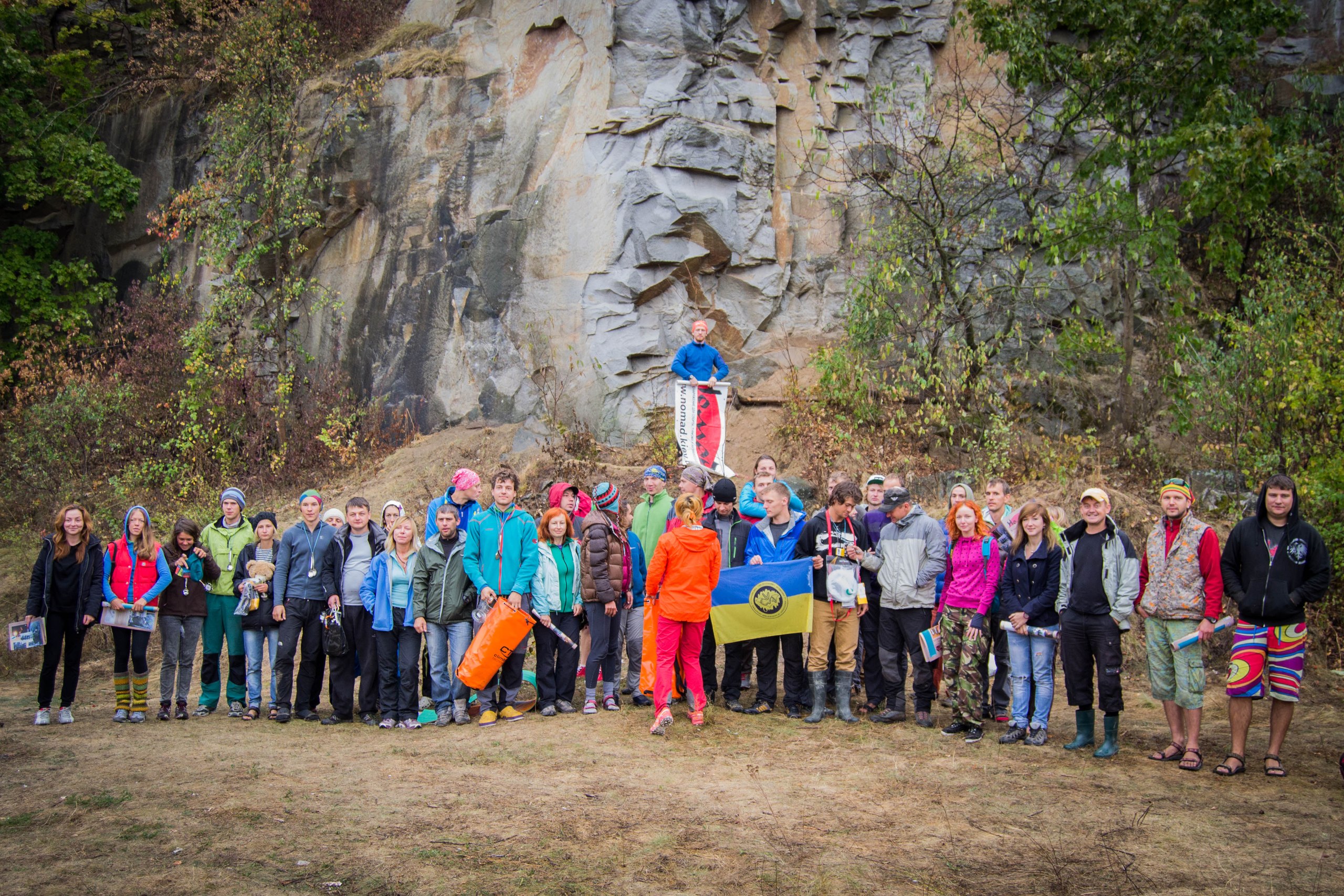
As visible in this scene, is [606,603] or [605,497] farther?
[605,497]

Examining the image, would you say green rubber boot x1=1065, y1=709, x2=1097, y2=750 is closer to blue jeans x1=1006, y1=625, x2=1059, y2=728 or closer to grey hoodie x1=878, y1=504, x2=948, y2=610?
blue jeans x1=1006, y1=625, x2=1059, y2=728

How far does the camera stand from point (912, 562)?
757 centimetres

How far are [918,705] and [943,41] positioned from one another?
12862 mm

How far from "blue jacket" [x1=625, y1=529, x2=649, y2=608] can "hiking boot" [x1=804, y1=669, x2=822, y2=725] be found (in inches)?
63.7

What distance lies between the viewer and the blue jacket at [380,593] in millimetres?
7688

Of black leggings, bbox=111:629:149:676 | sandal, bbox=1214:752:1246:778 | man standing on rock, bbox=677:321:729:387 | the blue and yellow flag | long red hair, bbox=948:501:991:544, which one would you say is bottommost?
sandal, bbox=1214:752:1246:778

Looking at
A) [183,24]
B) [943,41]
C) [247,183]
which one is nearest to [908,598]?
[943,41]

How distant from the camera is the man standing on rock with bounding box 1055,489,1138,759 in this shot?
667 centimetres

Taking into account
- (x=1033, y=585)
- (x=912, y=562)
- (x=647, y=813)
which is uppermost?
(x=912, y=562)

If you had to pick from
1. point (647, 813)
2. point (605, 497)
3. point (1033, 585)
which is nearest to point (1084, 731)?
point (1033, 585)

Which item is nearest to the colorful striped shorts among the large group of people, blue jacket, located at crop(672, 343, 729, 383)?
the large group of people

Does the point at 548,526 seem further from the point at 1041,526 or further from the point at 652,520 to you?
the point at 1041,526

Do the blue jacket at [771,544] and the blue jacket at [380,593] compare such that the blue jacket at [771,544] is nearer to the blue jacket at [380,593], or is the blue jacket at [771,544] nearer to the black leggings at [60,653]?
the blue jacket at [380,593]

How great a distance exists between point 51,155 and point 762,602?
18731 millimetres
